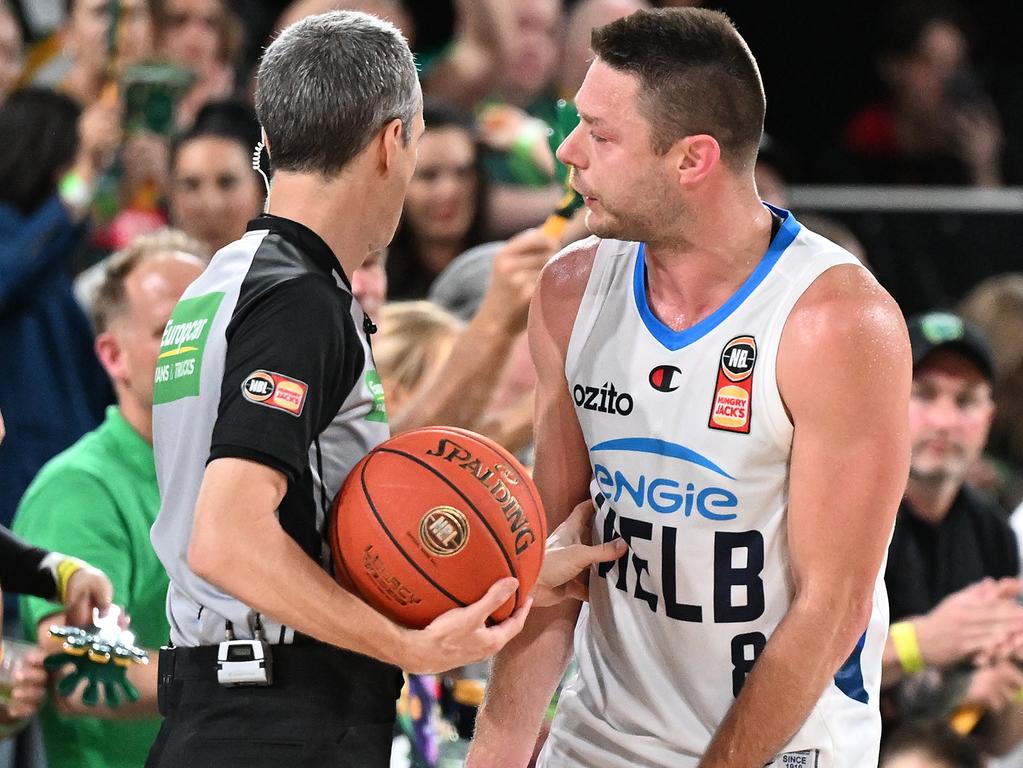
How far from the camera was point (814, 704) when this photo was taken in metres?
2.87

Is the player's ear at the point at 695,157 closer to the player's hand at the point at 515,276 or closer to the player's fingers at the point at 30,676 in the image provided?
the player's hand at the point at 515,276

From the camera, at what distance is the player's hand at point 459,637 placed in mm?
2553

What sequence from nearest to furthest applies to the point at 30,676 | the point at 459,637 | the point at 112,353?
the point at 459,637 < the point at 30,676 < the point at 112,353

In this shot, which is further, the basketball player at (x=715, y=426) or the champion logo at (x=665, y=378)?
the champion logo at (x=665, y=378)

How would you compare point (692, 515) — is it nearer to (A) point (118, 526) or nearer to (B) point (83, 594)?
(B) point (83, 594)

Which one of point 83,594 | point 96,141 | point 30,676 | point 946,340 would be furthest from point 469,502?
point 96,141

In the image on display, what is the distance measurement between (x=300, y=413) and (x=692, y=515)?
0.85 m

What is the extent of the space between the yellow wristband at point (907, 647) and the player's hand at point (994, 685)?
0.66 feet

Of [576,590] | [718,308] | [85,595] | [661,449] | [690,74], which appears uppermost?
[690,74]

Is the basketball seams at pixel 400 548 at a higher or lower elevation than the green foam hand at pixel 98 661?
higher

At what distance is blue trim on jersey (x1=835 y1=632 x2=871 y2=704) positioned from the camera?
9.75ft

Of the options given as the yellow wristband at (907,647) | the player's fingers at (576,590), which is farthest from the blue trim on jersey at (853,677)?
the yellow wristband at (907,647)

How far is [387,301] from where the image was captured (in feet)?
21.8

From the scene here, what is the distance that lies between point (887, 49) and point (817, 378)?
7.48 m
